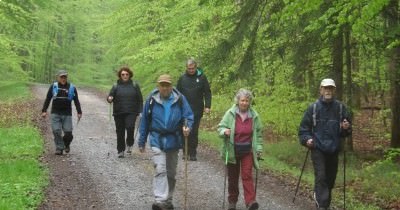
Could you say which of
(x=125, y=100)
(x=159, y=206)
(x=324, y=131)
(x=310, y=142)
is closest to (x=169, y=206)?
(x=159, y=206)

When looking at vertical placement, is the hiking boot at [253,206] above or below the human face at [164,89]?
below

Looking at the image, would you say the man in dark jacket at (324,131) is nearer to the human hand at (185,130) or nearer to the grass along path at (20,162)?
the human hand at (185,130)

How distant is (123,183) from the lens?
33.4ft

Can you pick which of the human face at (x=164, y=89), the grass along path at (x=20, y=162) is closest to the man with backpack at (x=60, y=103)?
the grass along path at (x=20, y=162)

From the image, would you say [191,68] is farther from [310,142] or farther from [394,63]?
[394,63]

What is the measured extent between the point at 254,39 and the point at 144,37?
9.94 meters

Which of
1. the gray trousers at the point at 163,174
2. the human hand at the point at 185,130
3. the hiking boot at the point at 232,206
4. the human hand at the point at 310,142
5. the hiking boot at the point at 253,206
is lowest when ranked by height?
the hiking boot at the point at 232,206

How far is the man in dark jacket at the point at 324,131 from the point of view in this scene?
8008mm

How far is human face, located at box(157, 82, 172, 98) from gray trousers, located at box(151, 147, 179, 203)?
87cm

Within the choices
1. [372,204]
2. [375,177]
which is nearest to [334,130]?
[372,204]

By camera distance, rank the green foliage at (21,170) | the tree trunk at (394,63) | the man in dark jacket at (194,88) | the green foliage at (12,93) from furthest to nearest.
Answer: the green foliage at (12,93) < the man in dark jacket at (194,88) < the tree trunk at (394,63) < the green foliage at (21,170)

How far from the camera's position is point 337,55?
1405cm

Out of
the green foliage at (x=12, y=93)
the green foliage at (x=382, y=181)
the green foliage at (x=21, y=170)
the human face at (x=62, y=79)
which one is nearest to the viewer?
the green foliage at (x=21, y=170)

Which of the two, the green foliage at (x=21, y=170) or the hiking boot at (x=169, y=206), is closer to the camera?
the hiking boot at (x=169, y=206)
